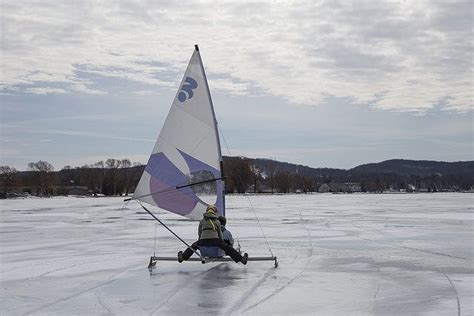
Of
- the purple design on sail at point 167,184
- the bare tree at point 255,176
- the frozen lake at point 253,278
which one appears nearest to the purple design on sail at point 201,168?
the purple design on sail at point 167,184

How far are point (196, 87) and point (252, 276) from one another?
3.86m

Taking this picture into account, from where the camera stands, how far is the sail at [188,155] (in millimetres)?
10742

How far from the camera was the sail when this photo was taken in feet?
35.2

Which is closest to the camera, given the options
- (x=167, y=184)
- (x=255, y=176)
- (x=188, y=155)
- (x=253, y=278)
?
(x=253, y=278)

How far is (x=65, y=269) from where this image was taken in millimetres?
10039

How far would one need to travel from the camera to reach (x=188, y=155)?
1086 centimetres

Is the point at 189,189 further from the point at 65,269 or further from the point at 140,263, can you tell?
the point at 65,269

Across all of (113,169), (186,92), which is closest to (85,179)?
(113,169)

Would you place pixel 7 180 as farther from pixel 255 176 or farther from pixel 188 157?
pixel 188 157

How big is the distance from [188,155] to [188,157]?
0.12 ft

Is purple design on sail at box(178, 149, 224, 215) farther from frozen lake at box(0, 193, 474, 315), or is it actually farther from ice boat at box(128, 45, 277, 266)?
frozen lake at box(0, 193, 474, 315)

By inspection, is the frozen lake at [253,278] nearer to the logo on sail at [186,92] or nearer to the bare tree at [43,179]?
the logo on sail at [186,92]

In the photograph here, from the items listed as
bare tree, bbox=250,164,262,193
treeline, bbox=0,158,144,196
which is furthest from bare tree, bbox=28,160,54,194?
bare tree, bbox=250,164,262,193

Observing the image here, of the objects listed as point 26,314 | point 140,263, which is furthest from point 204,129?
point 26,314
